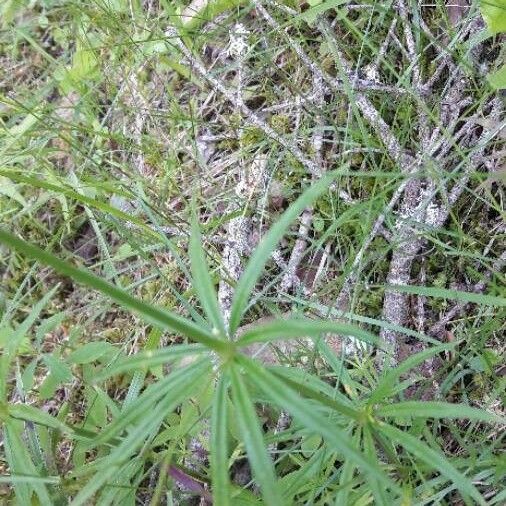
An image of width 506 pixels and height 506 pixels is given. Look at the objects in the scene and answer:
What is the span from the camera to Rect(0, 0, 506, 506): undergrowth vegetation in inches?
47.3

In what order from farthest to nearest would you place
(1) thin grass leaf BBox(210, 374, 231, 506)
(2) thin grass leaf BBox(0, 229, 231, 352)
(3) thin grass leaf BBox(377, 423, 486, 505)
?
(3) thin grass leaf BBox(377, 423, 486, 505) < (1) thin grass leaf BBox(210, 374, 231, 506) < (2) thin grass leaf BBox(0, 229, 231, 352)

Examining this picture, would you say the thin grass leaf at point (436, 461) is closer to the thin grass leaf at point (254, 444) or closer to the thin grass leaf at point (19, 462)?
the thin grass leaf at point (254, 444)

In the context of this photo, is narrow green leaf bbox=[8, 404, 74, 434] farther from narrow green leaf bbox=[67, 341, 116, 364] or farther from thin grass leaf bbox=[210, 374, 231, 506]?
thin grass leaf bbox=[210, 374, 231, 506]

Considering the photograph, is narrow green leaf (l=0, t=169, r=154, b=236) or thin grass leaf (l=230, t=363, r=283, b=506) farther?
narrow green leaf (l=0, t=169, r=154, b=236)

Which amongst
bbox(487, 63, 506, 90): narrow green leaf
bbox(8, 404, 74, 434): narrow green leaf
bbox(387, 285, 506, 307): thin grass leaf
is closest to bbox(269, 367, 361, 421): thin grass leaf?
bbox(387, 285, 506, 307): thin grass leaf

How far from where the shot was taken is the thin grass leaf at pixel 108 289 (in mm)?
820

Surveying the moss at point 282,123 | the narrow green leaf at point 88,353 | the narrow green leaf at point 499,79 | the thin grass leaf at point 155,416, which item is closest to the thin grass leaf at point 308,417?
the thin grass leaf at point 155,416

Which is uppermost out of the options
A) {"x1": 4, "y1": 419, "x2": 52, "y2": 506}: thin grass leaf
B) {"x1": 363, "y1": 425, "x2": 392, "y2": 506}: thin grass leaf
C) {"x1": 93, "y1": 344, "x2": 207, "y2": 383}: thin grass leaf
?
{"x1": 93, "y1": 344, "x2": 207, "y2": 383}: thin grass leaf

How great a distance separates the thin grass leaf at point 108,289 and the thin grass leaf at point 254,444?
0.19 feet

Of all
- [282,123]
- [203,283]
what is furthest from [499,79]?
[203,283]

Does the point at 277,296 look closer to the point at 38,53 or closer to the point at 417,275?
the point at 417,275

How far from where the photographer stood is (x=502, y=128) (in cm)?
158

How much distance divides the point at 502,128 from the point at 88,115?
1.35 meters

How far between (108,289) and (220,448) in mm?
278
